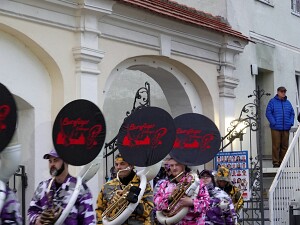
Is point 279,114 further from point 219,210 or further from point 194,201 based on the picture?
point 194,201

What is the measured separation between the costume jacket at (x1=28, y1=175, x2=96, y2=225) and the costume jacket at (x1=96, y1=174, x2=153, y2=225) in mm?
1343

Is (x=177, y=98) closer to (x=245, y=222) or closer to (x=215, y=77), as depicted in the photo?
(x=215, y=77)

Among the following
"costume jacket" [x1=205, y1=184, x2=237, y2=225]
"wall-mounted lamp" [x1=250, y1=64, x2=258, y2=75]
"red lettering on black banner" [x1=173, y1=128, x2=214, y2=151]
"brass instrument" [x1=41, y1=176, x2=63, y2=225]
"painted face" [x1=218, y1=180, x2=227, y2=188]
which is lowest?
"costume jacket" [x1=205, y1=184, x2=237, y2=225]

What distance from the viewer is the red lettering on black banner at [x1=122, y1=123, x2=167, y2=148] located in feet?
28.4

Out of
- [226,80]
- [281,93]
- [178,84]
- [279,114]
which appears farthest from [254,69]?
[178,84]

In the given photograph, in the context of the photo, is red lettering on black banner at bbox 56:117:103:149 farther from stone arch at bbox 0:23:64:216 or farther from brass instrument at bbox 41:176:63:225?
stone arch at bbox 0:23:64:216

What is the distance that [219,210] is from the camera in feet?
32.3

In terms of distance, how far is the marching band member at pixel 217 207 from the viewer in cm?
984

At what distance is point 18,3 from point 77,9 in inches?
47.1

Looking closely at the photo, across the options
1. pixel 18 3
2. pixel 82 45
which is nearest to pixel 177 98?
pixel 82 45

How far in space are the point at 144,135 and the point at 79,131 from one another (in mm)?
1457

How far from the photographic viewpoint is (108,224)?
8164 millimetres

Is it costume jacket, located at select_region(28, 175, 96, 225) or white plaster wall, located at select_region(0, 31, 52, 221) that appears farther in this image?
white plaster wall, located at select_region(0, 31, 52, 221)

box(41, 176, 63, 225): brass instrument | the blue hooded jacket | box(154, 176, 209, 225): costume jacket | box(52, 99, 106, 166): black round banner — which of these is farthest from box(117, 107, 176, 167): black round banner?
→ the blue hooded jacket
